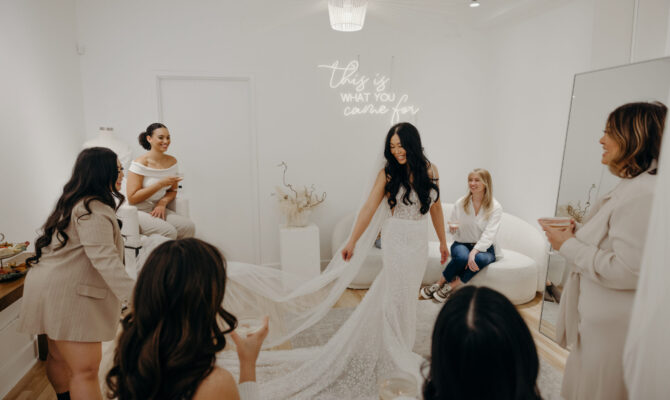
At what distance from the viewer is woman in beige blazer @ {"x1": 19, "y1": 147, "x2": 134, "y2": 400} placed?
172cm

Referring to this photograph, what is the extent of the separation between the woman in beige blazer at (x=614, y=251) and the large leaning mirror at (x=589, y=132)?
144cm

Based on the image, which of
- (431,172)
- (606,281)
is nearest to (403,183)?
(431,172)

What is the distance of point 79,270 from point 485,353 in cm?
177

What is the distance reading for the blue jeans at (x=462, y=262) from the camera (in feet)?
12.2

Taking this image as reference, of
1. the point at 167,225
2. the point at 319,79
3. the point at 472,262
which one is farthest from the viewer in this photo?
the point at 319,79

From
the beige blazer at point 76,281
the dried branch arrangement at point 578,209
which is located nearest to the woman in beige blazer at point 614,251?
the dried branch arrangement at point 578,209

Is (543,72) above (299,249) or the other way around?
above

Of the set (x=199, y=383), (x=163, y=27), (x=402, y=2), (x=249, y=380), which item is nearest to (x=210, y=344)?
(x=199, y=383)

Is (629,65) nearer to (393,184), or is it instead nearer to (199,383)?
(393,184)

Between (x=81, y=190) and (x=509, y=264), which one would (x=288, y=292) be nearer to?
(x=81, y=190)

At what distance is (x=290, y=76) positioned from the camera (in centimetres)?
462

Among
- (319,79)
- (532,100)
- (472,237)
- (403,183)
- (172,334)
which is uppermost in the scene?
(319,79)

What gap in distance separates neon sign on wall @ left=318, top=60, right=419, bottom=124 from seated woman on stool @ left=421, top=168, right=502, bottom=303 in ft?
5.11

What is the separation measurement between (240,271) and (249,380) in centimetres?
157
